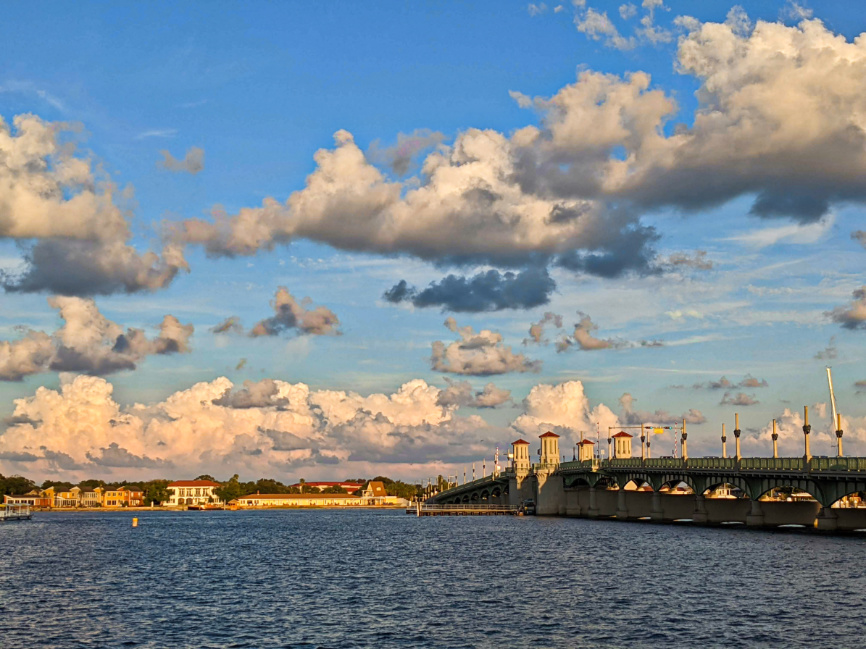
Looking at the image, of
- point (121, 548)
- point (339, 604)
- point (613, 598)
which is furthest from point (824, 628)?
point (121, 548)

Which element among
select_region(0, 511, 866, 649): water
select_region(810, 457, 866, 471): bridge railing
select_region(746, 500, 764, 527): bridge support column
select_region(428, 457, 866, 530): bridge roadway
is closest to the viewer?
select_region(0, 511, 866, 649): water

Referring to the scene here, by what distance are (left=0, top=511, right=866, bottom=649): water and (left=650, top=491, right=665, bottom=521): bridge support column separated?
194 feet

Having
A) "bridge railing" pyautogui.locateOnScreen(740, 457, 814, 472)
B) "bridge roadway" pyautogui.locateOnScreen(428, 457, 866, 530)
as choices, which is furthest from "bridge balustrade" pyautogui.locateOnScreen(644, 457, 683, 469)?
"bridge railing" pyautogui.locateOnScreen(740, 457, 814, 472)

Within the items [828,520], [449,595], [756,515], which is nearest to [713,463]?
[756,515]

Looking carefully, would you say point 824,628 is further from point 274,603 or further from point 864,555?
point 864,555

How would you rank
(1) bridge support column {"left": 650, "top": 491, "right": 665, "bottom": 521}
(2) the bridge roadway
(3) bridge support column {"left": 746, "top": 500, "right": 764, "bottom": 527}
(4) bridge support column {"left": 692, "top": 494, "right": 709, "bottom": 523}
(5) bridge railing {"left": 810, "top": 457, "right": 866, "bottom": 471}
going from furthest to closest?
(1) bridge support column {"left": 650, "top": 491, "right": 665, "bottom": 521}, (4) bridge support column {"left": 692, "top": 494, "right": 709, "bottom": 523}, (3) bridge support column {"left": 746, "top": 500, "right": 764, "bottom": 527}, (2) the bridge roadway, (5) bridge railing {"left": 810, "top": 457, "right": 866, "bottom": 471}

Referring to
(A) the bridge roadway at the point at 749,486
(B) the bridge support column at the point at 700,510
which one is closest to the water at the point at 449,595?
(A) the bridge roadway at the point at 749,486

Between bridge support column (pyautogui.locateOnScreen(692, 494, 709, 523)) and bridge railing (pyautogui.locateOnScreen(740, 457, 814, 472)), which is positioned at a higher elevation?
bridge railing (pyautogui.locateOnScreen(740, 457, 814, 472))

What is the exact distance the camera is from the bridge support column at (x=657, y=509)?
184 meters

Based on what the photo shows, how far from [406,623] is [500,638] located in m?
7.67

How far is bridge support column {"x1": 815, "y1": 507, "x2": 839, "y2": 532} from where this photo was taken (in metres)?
127

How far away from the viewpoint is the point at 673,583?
76.2 m

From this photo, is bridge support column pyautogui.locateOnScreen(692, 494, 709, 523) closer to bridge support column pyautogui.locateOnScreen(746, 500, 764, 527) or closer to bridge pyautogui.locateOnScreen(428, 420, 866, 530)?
bridge pyautogui.locateOnScreen(428, 420, 866, 530)

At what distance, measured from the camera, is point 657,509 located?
185m
